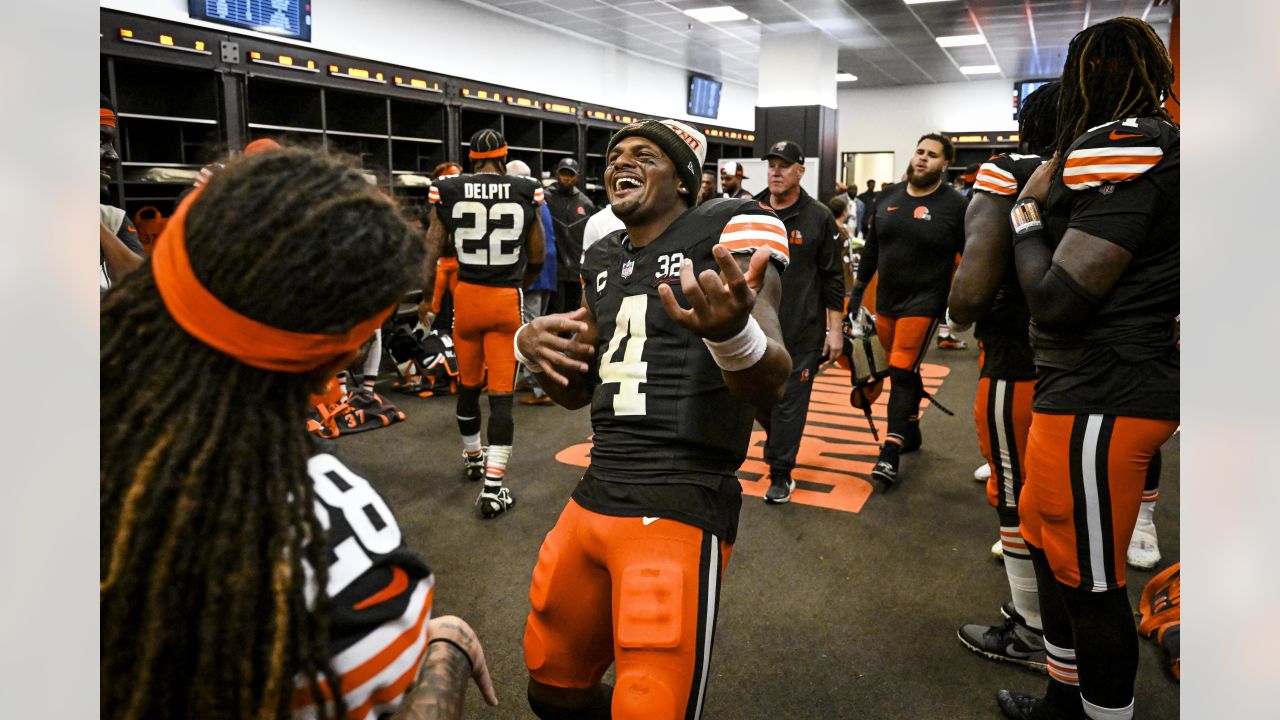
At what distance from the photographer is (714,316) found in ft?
4.54

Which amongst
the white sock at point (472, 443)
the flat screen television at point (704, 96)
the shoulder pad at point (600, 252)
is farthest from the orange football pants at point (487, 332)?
the flat screen television at point (704, 96)

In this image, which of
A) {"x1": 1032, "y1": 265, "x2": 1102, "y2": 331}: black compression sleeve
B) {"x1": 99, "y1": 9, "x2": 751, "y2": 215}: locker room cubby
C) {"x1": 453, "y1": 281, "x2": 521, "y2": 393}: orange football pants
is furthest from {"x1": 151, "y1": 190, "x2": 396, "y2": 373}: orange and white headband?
{"x1": 99, "y1": 9, "x2": 751, "y2": 215}: locker room cubby

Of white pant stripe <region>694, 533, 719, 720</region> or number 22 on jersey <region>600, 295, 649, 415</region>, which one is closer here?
white pant stripe <region>694, 533, 719, 720</region>

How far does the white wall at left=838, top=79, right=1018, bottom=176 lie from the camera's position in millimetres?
15680

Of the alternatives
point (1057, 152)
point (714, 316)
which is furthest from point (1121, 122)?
point (714, 316)

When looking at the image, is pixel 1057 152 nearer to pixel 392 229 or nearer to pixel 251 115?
pixel 392 229

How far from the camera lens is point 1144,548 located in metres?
3.30

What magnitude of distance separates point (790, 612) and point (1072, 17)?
10019mm

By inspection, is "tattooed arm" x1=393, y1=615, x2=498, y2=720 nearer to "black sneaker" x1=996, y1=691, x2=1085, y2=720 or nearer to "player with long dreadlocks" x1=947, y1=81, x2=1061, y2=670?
"black sneaker" x1=996, y1=691, x2=1085, y2=720

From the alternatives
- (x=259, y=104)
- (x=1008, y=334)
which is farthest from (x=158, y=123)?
(x=1008, y=334)

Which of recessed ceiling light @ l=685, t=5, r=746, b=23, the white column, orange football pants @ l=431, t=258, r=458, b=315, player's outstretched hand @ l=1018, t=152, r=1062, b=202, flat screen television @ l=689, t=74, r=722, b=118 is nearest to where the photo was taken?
player's outstretched hand @ l=1018, t=152, r=1062, b=202

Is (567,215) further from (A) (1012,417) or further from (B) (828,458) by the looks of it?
(A) (1012,417)

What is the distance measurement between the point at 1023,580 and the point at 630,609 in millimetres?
1666

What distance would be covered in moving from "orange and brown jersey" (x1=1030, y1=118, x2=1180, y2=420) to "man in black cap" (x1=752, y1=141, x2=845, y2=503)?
209 cm
